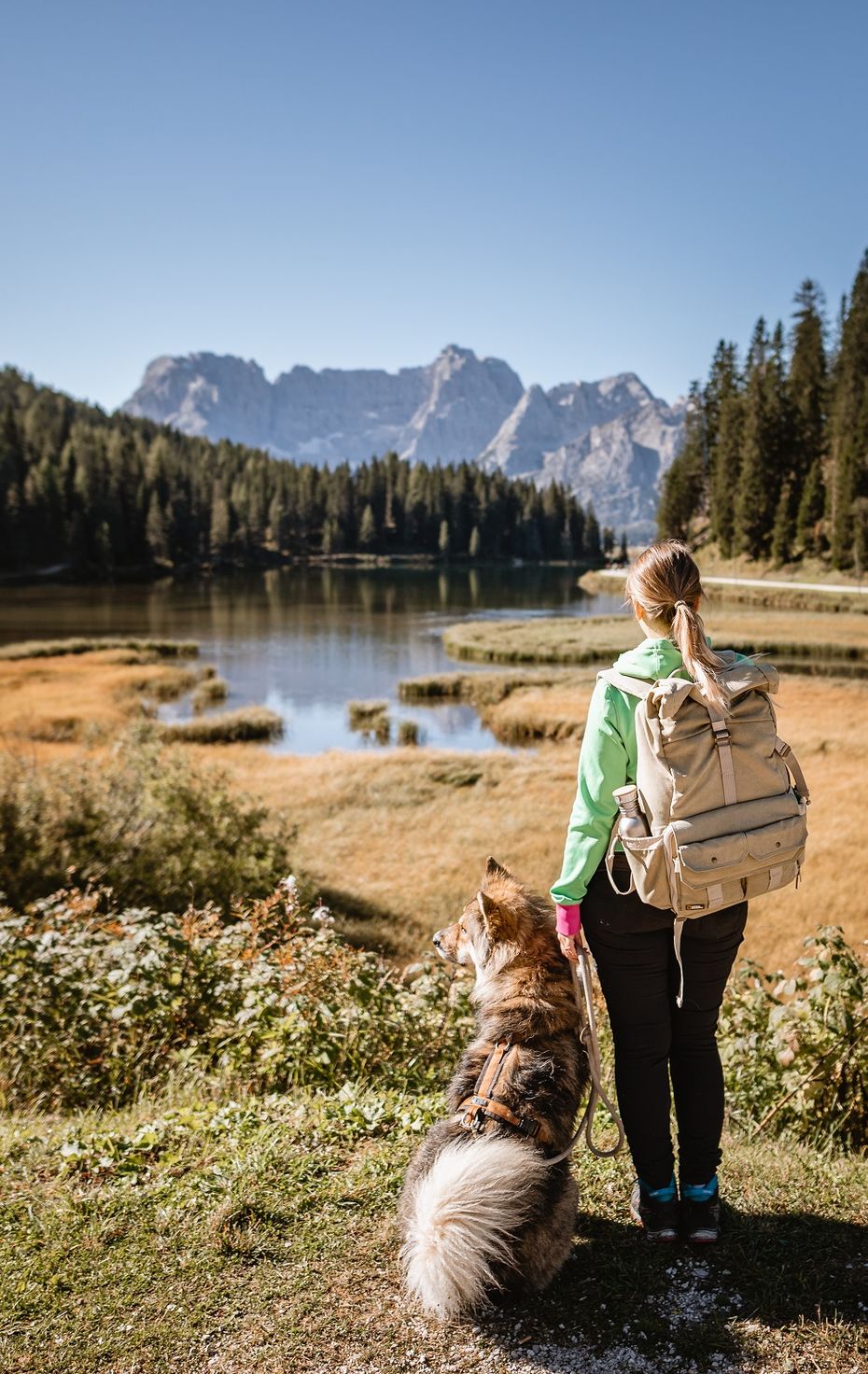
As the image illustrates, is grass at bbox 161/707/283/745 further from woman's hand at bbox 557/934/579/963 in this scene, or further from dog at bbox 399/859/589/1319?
woman's hand at bbox 557/934/579/963

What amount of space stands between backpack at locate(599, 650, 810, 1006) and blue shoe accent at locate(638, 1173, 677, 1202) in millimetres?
1089

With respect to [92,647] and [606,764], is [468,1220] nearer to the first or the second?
[606,764]

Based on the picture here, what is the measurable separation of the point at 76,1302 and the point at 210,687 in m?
32.1

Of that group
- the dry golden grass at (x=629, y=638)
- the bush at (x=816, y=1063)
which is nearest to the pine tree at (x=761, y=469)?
the dry golden grass at (x=629, y=638)

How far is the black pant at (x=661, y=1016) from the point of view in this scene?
9.64 ft

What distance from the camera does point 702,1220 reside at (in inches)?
123

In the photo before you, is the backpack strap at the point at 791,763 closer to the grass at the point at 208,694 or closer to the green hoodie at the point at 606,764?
the green hoodie at the point at 606,764

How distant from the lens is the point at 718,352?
83188 mm

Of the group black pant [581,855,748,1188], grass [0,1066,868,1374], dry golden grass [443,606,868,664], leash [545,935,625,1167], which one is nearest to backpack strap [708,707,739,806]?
black pant [581,855,748,1188]

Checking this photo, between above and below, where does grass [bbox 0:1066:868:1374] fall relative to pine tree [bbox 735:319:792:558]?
below

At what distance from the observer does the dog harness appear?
2775 mm

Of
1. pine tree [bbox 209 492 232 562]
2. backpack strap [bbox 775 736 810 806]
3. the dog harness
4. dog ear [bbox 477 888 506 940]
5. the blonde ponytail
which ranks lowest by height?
the dog harness

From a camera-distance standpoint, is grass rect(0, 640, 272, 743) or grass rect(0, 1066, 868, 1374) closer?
grass rect(0, 1066, 868, 1374)

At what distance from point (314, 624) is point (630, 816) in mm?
54378
